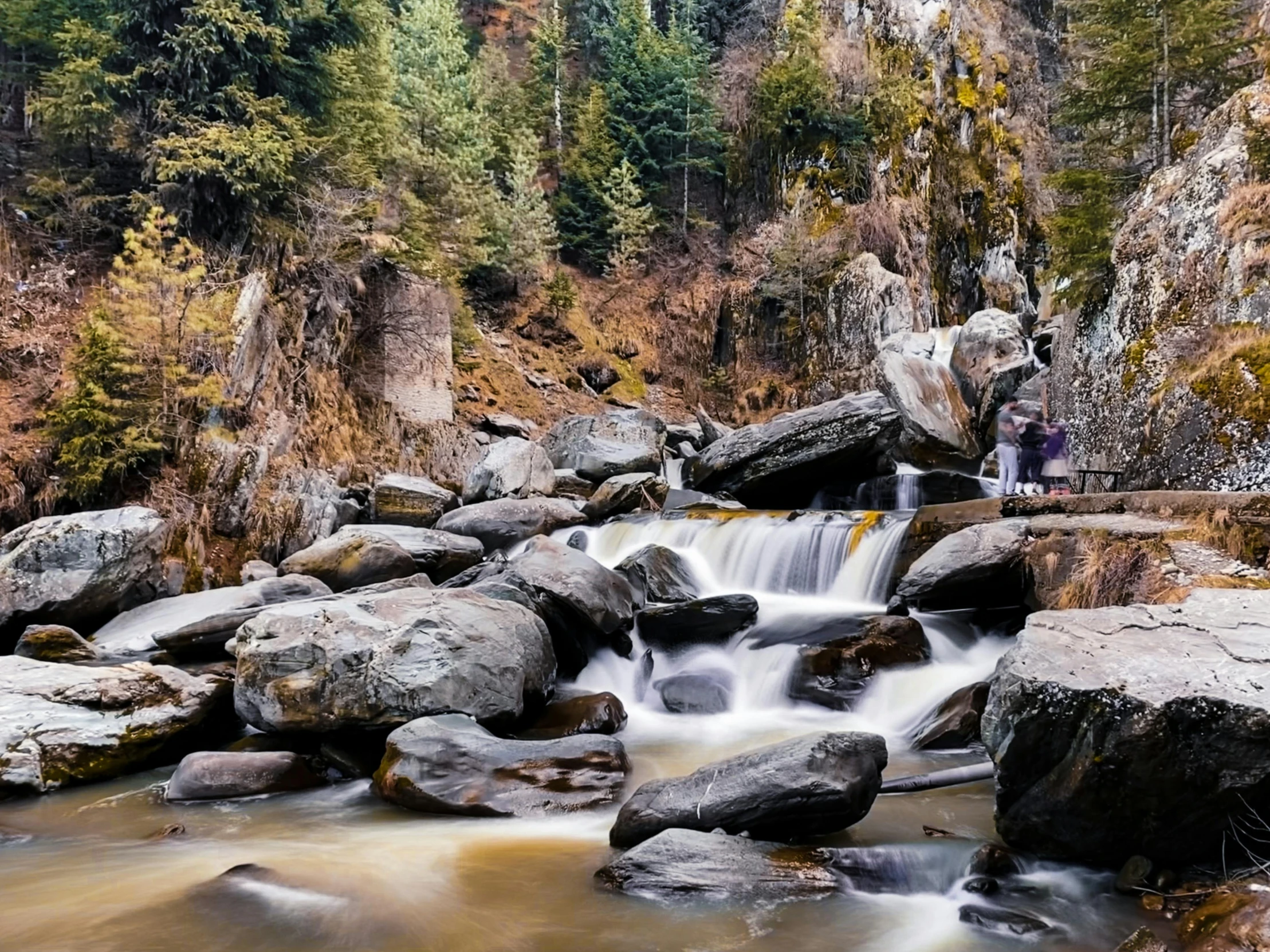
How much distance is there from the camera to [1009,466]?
37.0 feet

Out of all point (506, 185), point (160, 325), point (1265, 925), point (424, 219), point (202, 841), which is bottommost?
point (202, 841)

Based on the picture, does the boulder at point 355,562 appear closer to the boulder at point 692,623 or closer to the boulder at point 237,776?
the boulder at point 692,623

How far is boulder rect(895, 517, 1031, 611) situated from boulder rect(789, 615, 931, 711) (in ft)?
1.38

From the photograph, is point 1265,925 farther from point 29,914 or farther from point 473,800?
point 29,914

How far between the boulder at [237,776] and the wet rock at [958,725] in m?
5.07

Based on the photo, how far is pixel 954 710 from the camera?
6961 mm

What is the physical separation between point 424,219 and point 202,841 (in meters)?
14.7

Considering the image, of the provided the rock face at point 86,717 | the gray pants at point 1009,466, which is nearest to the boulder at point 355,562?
the rock face at point 86,717

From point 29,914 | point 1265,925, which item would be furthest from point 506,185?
point 1265,925

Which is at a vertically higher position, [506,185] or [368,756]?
[506,185]

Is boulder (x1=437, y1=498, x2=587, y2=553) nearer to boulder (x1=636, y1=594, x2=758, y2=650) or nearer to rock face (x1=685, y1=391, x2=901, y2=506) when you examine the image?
rock face (x1=685, y1=391, x2=901, y2=506)

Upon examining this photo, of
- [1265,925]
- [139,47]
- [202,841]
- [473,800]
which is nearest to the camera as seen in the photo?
[1265,925]

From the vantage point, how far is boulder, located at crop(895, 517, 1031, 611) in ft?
26.2

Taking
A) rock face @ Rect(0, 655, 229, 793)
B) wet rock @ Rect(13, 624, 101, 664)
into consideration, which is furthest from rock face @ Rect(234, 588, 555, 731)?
wet rock @ Rect(13, 624, 101, 664)
